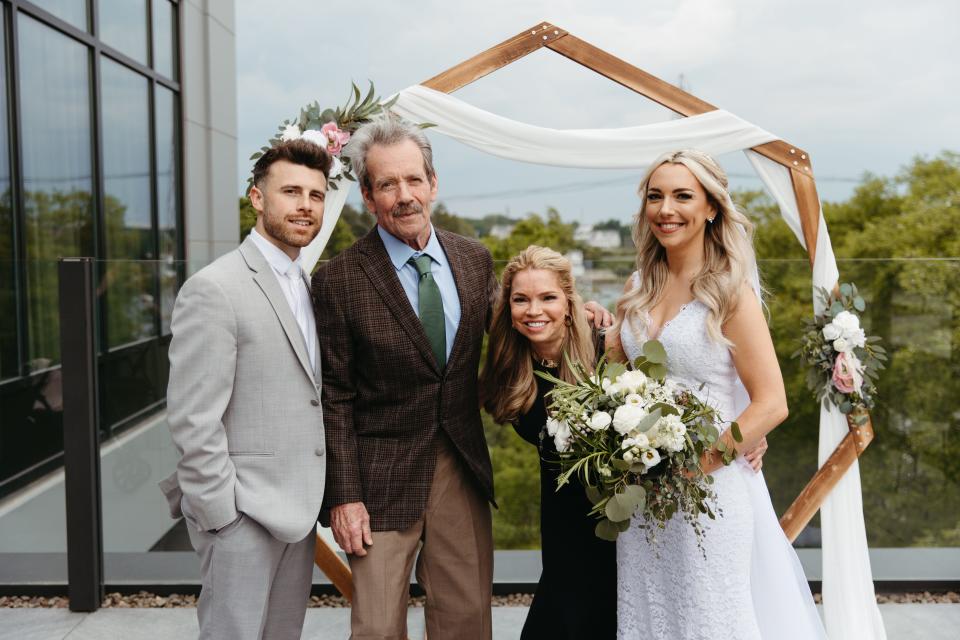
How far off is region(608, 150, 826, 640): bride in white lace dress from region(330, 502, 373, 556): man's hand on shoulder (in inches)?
34.0

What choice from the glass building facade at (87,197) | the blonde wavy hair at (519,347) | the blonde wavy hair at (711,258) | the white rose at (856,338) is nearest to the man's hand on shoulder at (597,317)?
the blonde wavy hair at (711,258)

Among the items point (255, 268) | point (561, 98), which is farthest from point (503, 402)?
point (561, 98)

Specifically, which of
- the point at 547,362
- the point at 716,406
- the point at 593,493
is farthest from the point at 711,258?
the point at 593,493

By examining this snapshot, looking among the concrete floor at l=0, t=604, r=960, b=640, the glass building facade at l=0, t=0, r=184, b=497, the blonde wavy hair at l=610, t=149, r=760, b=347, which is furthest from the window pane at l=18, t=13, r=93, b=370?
the blonde wavy hair at l=610, t=149, r=760, b=347

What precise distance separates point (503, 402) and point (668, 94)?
1775 millimetres

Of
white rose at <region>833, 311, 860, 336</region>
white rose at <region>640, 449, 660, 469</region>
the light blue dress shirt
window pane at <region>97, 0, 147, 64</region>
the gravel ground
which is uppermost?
window pane at <region>97, 0, 147, 64</region>

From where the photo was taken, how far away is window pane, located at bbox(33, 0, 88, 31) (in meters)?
6.15

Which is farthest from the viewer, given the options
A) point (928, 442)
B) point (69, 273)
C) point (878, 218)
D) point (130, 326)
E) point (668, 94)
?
point (878, 218)

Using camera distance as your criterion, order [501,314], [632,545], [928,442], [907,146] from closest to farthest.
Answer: [632,545] → [501,314] → [928,442] → [907,146]

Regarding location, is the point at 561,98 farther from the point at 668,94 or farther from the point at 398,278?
the point at 398,278

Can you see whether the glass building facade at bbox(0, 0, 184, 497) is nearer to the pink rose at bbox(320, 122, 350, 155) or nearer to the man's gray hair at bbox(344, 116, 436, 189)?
the pink rose at bbox(320, 122, 350, 155)

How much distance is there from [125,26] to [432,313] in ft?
24.4

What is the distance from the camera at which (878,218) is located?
9852 mm

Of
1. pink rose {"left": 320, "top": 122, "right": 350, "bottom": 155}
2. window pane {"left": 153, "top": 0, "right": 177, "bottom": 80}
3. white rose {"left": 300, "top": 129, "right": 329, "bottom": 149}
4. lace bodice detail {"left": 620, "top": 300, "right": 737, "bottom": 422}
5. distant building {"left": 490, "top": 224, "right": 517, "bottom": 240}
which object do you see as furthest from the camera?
distant building {"left": 490, "top": 224, "right": 517, "bottom": 240}
